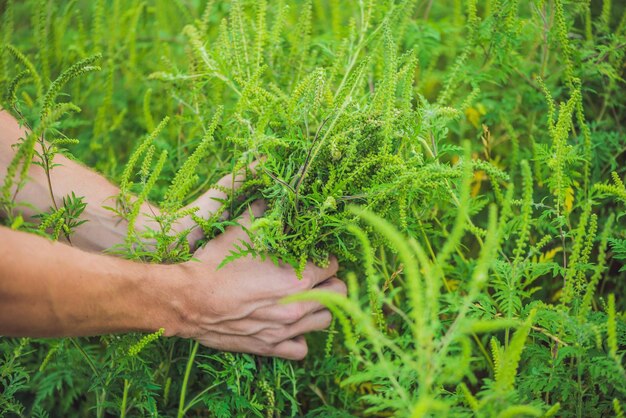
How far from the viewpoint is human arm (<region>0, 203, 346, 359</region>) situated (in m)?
1.07

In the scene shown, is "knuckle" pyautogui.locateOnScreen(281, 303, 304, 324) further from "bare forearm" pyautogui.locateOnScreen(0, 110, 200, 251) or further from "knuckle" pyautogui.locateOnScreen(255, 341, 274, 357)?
"bare forearm" pyautogui.locateOnScreen(0, 110, 200, 251)

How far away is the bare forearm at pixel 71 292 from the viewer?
3.45 ft

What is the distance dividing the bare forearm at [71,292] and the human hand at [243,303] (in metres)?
0.08

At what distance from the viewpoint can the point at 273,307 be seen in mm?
1429

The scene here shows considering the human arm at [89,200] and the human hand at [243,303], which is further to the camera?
the human arm at [89,200]

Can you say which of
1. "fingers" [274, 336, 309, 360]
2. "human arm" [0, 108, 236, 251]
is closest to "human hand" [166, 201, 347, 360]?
"fingers" [274, 336, 309, 360]

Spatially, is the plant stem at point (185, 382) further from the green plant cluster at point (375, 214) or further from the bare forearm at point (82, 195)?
the bare forearm at point (82, 195)

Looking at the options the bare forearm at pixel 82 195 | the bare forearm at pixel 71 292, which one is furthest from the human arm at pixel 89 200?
the bare forearm at pixel 71 292

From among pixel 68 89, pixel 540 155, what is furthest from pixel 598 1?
pixel 68 89

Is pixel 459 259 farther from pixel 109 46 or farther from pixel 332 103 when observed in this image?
pixel 109 46

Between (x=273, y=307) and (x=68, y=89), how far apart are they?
1.20 metres

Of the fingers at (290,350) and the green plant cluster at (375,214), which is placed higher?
the green plant cluster at (375,214)

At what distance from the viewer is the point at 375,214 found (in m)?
1.31

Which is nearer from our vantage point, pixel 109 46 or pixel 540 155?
pixel 540 155
